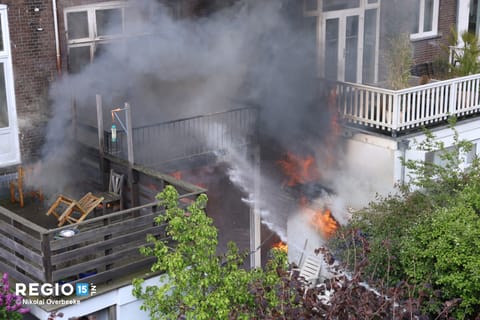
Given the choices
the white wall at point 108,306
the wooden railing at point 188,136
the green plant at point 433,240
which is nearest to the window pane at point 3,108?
the wooden railing at point 188,136

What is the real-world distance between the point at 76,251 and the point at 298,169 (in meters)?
7.32

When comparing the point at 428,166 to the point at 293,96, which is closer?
the point at 428,166

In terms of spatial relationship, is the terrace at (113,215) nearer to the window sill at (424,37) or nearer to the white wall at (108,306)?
the white wall at (108,306)

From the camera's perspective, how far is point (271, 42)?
13883 millimetres

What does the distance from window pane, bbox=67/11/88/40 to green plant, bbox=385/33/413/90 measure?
19.2 feet

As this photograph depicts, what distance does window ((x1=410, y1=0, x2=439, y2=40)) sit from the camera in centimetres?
1578

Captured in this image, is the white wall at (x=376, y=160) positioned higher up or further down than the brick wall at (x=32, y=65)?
further down

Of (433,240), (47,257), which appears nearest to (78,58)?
(47,257)

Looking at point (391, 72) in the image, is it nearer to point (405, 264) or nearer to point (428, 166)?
point (428, 166)

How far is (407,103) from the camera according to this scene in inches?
516

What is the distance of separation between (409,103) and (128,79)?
4814mm

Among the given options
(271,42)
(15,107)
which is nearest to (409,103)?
(271,42)

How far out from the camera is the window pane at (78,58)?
38.1 feet

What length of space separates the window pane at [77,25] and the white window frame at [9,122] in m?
1.15
